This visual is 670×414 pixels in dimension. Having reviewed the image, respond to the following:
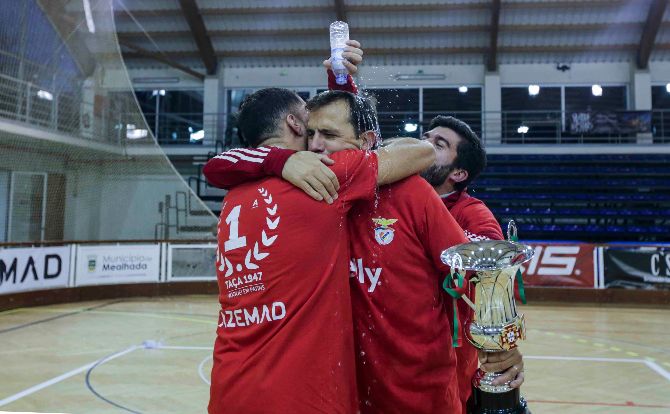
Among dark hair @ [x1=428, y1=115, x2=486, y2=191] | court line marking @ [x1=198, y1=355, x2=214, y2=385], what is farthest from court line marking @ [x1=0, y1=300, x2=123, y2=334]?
dark hair @ [x1=428, y1=115, x2=486, y2=191]

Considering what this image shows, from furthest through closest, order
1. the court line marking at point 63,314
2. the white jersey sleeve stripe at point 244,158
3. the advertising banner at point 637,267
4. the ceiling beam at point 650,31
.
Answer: the ceiling beam at point 650,31 < the advertising banner at point 637,267 < the court line marking at point 63,314 < the white jersey sleeve stripe at point 244,158

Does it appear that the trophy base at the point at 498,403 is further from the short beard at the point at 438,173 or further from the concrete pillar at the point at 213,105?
the concrete pillar at the point at 213,105

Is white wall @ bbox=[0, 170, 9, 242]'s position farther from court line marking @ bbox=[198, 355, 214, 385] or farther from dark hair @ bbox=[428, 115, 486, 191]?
dark hair @ bbox=[428, 115, 486, 191]

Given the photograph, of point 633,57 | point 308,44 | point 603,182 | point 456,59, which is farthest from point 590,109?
point 308,44

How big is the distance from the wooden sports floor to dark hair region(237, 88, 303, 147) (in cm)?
270

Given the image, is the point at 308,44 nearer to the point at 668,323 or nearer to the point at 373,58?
the point at 373,58

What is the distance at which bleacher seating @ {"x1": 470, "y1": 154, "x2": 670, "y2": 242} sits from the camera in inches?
451

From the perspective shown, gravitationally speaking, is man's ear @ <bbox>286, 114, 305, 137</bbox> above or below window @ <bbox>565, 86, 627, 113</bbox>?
below

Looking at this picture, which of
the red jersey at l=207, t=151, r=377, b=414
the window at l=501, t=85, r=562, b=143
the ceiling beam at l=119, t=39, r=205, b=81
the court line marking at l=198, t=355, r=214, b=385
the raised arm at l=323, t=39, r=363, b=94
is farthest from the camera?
the window at l=501, t=85, r=562, b=143

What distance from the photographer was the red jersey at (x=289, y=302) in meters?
1.16

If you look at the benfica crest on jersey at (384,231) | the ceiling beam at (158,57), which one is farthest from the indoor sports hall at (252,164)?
the ceiling beam at (158,57)

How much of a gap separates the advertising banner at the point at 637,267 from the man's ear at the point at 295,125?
343 inches

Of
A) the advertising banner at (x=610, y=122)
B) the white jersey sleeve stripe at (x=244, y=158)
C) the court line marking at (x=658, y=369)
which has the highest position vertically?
the advertising banner at (x=610, y=122)

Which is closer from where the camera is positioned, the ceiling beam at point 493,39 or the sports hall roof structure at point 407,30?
the ceiling beam at point 493,39
